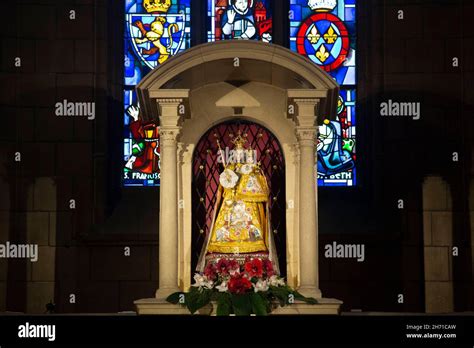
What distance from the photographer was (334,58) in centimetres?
1473

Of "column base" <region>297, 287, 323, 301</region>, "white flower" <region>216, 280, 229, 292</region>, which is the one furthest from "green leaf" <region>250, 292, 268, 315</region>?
"column base" <region>297, 287, 323, 301</region>

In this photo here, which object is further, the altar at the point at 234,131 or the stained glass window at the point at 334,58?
the stained glass window at the point at 334,58

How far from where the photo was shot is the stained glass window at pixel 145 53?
14.5m

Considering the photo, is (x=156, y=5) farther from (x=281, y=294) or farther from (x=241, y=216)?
(x=281, y=294)

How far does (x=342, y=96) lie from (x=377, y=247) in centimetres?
209

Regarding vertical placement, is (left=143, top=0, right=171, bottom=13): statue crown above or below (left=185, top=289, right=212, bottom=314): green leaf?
above

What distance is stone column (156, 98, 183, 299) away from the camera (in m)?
11.5

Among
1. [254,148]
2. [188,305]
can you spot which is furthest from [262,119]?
[188,305]

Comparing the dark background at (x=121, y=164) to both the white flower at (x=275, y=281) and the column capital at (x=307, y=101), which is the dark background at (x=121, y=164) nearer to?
the column capital at (x=307, y=101)

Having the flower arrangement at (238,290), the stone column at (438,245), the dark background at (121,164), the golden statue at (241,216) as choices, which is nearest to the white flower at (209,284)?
the flower arrangement at (238,290)

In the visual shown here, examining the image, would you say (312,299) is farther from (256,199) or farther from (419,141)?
(419,141)

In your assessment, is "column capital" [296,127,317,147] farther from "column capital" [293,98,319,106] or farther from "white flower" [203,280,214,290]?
"white flower" [203,280,214,290]

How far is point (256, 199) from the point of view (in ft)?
39.2

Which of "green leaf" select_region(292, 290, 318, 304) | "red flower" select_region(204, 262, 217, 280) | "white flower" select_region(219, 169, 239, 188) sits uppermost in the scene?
"white flower" select_region(219, 169, 239, 188)
